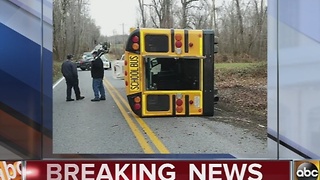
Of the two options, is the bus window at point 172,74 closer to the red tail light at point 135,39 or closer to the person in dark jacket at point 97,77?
the red tail light at point 135,39

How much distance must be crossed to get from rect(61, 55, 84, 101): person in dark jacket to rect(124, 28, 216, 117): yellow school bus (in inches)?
A: 10.3

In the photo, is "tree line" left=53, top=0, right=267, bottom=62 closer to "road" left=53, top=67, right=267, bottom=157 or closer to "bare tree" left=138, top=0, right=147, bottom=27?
"bare tree" left=138, top=0, right=147, bottom=27

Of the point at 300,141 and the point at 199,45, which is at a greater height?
the point at 199,45

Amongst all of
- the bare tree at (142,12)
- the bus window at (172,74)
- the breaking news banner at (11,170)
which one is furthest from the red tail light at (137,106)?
the breaking news banner at (11,170)

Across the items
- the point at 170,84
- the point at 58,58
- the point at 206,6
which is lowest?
the point at 170,84

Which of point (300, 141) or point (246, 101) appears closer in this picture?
point (300, 141)

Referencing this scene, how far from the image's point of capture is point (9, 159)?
2299 millimetres

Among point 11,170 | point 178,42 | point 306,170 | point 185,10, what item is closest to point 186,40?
point 178,42

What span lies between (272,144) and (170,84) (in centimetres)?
61

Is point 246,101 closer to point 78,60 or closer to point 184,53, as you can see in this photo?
point 184,53

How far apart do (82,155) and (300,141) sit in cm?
106

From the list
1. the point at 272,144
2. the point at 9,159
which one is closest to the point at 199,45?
the point at 272,144

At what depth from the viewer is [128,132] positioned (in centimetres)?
239

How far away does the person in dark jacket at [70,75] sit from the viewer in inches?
93.9
